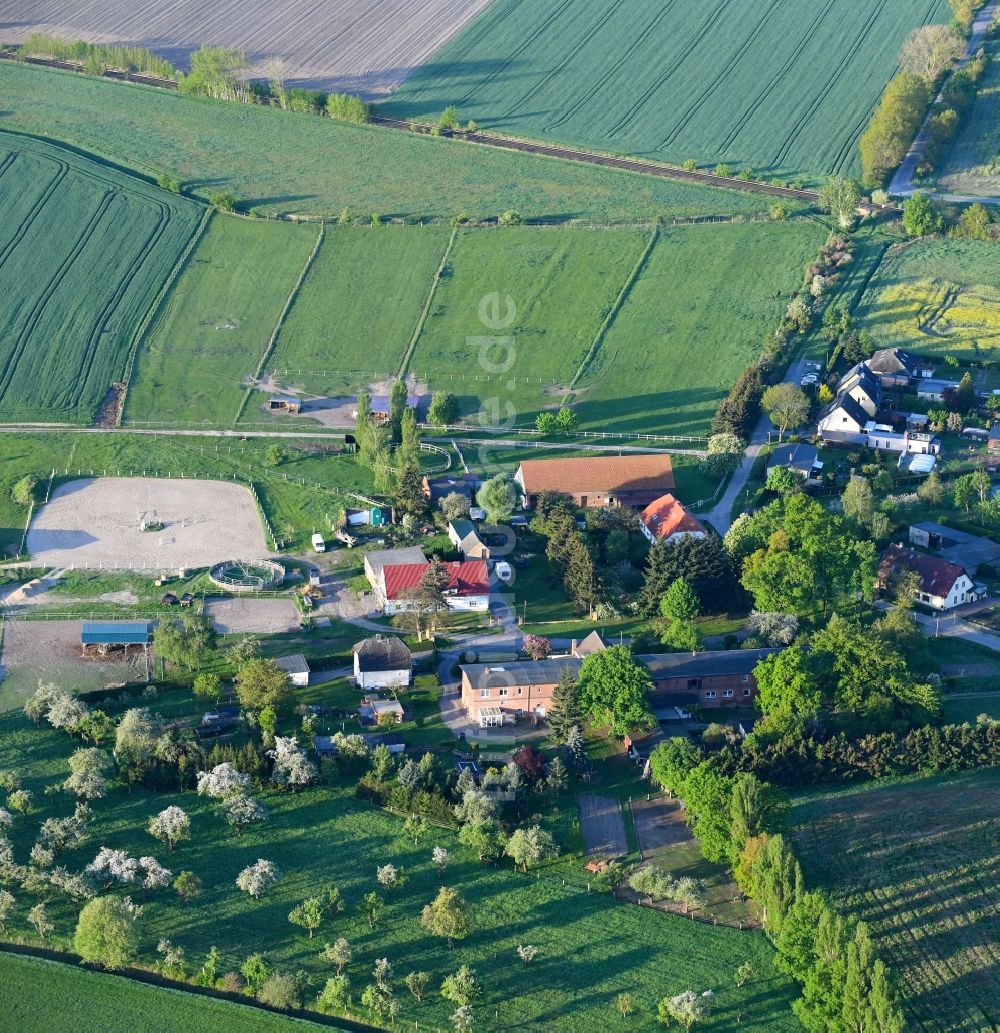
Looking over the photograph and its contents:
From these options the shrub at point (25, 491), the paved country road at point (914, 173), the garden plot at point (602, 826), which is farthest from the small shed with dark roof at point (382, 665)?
the paved country road at point (914, 173)

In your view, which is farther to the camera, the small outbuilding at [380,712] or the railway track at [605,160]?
the railway track at [605,160]

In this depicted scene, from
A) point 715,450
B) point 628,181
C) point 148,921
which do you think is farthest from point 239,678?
point 628,181

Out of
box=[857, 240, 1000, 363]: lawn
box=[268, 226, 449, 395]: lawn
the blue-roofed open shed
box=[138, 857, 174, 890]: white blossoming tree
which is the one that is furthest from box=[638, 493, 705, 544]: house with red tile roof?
box=[138, 857, 174, 890]: white blossoming tree

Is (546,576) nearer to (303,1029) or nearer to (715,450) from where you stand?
(715,450)

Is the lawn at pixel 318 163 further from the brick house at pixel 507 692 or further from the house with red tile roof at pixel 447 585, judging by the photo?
the brick house at pixel 507 692

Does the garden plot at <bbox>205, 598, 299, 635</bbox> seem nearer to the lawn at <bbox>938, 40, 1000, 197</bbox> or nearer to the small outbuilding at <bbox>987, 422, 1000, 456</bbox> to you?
the small outbuilding at <bbox>987, 422, 1000, 456</bbox>

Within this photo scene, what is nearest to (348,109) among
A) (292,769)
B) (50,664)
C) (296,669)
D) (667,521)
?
(667,521)
